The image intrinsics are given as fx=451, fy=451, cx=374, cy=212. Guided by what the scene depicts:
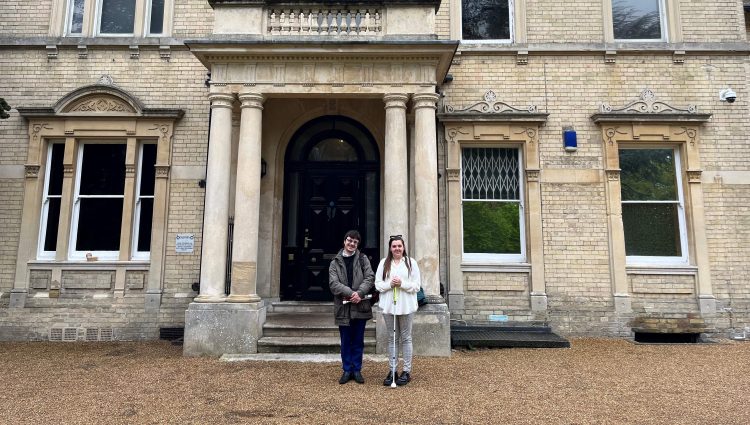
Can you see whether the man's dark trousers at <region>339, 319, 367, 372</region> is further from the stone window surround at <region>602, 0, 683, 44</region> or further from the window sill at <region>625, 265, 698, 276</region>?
the stone window surround at <region>602, 0, 683, 44</region>

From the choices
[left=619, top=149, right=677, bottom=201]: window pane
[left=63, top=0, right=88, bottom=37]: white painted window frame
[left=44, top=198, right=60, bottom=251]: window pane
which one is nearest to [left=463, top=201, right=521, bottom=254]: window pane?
[left=619, top=149, right=677, bottom=201]: window pane

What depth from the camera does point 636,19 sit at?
30.2 feet

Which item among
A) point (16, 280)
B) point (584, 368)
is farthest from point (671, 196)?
point (16, 280)

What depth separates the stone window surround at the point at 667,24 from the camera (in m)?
8.84

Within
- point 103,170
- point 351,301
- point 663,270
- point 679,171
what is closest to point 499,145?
point 679,171

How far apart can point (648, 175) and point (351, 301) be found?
690 centimetres

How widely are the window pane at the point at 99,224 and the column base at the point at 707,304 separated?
1080 centimetres

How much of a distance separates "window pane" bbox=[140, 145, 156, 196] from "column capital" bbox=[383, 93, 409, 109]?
4847mm

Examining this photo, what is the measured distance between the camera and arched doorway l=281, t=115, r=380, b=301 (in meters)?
8.37

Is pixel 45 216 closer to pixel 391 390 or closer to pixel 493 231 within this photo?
pixel 391 390

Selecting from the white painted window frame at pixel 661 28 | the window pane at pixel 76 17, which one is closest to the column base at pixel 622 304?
the white painted window frame at pixel 661 28

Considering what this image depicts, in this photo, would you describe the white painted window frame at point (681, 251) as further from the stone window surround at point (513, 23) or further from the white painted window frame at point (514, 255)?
the stone window surround at point (513, 23)

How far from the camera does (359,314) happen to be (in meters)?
4.95

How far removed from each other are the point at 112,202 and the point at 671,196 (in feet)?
35.3
